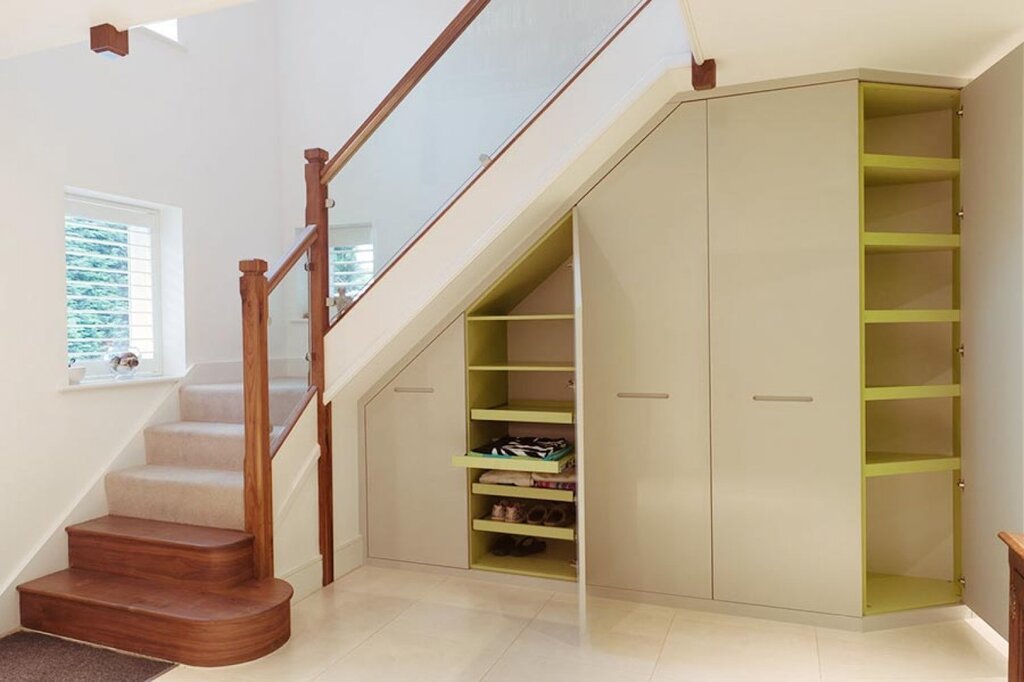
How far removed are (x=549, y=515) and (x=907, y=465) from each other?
5.51 feet

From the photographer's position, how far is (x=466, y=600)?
3039mm

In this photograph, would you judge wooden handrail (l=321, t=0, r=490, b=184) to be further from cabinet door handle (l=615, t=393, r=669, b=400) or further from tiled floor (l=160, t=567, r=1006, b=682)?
tiled floor (l=160, t=567, r=1006, b=682)

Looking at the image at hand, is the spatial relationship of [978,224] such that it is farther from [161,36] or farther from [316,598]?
[161,36]

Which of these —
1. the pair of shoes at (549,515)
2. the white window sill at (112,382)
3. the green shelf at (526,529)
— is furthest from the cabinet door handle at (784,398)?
the white window sill at (112,382)

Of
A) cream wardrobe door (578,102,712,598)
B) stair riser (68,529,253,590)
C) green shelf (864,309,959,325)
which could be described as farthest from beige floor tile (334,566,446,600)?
green shelf (864,309,959,325)

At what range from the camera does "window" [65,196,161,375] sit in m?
3.26

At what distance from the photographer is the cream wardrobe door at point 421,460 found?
131 inches

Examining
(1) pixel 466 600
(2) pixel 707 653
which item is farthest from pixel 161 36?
(2) pixel 707 653

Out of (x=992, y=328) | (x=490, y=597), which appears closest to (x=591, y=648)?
(x=490, y=597)

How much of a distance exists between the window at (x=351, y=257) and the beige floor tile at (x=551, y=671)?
1.86m

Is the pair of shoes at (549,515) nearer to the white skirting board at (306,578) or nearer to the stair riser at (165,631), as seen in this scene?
the white skirting board at (306,578)

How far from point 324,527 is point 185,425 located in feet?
3.21

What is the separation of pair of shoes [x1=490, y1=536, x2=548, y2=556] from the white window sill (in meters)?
2.07

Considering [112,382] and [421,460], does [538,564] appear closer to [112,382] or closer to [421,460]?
[421,460]
